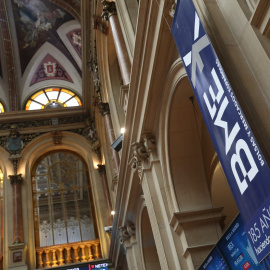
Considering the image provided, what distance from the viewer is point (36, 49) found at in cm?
1805

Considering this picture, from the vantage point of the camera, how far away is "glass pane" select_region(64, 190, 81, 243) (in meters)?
14.3

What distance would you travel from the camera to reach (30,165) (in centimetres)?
1584

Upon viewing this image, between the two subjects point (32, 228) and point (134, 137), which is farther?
point (32, 228)

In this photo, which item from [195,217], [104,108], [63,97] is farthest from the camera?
[63,97]

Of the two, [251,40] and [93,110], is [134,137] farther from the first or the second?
[93,110]

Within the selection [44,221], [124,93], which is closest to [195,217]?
[124,93]

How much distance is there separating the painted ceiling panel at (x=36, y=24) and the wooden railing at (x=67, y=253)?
796 cm

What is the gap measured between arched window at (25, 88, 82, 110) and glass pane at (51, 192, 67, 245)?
4.42 m

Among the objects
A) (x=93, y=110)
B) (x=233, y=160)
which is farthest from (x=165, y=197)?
(x=93, y=110)

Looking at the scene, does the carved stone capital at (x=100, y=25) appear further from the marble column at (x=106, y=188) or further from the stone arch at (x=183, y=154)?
the marble column at (x=106, y=188)

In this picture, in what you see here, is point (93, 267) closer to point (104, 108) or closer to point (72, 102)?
point (104, 108)

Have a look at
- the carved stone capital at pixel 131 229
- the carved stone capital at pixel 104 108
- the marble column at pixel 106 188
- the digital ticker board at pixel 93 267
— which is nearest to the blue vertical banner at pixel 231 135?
the carved stone capital at pixel 131 229

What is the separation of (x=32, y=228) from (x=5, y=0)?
374 inches

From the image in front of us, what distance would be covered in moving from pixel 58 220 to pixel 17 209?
5.05ft
